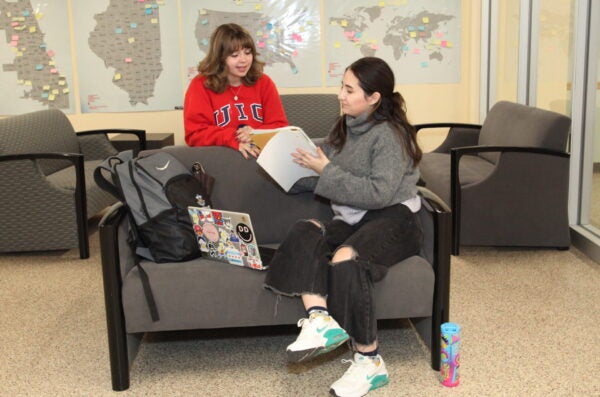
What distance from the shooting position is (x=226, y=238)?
2.92 metres

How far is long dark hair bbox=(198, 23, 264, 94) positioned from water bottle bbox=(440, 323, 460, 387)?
1.74 meters

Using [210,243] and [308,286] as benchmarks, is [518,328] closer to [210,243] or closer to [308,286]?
[308,286]

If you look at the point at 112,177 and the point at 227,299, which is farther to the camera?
the point at 112,177

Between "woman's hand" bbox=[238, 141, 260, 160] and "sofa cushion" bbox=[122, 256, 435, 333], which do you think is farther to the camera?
"woman's hand" bbox=[238, 141, 260, 160]

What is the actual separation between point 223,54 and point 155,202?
3.36ft

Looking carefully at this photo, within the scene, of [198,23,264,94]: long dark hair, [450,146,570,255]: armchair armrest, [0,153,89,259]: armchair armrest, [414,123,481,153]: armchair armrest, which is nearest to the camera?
[198,23,264,94]: long dark hair

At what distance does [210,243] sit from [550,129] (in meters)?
2.36

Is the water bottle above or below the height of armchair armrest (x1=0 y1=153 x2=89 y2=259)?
below

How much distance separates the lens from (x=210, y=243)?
9.80ft

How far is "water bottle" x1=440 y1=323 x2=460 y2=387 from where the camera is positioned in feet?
9.01

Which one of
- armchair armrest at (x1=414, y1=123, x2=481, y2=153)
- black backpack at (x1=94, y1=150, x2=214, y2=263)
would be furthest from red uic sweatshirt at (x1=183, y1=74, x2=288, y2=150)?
armchair armrest at (x1=414, y1=123, x2=481, y2=153)

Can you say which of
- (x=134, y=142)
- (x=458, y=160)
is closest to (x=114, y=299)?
(x=458, y=160)

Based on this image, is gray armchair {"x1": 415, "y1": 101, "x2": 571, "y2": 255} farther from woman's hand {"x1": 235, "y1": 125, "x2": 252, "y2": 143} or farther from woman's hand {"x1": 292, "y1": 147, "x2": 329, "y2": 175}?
woman's hand {"x1": 292, "y1": 147, "x2": 329, "y2": 175}

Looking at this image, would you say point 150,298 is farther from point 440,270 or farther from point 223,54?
point 223,54
